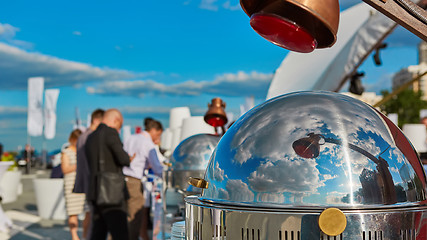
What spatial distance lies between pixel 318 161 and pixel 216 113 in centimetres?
275

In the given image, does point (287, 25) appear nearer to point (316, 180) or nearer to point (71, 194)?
point (316, 180)

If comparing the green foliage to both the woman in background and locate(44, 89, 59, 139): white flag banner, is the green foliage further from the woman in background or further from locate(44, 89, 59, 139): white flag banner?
the woman in background

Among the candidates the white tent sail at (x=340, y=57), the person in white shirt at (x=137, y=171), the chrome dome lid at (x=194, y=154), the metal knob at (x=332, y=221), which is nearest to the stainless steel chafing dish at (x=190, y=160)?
the chrome dome lid at (x=194, y=154)

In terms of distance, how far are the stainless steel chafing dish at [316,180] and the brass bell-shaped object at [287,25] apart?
18 centimetres

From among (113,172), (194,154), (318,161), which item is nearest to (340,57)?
(113,172)

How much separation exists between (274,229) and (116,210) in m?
3.74

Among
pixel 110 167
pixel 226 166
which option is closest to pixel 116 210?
pixel 110 167

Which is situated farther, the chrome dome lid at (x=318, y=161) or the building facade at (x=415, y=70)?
the building facade at (x=415, y=70)

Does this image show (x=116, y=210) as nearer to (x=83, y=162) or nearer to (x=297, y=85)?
(x=83, y=162)

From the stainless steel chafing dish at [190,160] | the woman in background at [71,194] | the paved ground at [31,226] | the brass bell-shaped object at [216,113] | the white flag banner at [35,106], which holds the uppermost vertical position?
the white flag banner at [35,106]

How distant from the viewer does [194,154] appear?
331 centimetres

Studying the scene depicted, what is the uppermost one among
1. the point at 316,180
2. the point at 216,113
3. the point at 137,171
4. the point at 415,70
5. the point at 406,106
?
the point at 415,70

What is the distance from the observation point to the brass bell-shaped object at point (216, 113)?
12.9ft

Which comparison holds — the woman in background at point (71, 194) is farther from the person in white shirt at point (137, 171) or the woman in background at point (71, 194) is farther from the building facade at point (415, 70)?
the building facade at point (415, 70)
